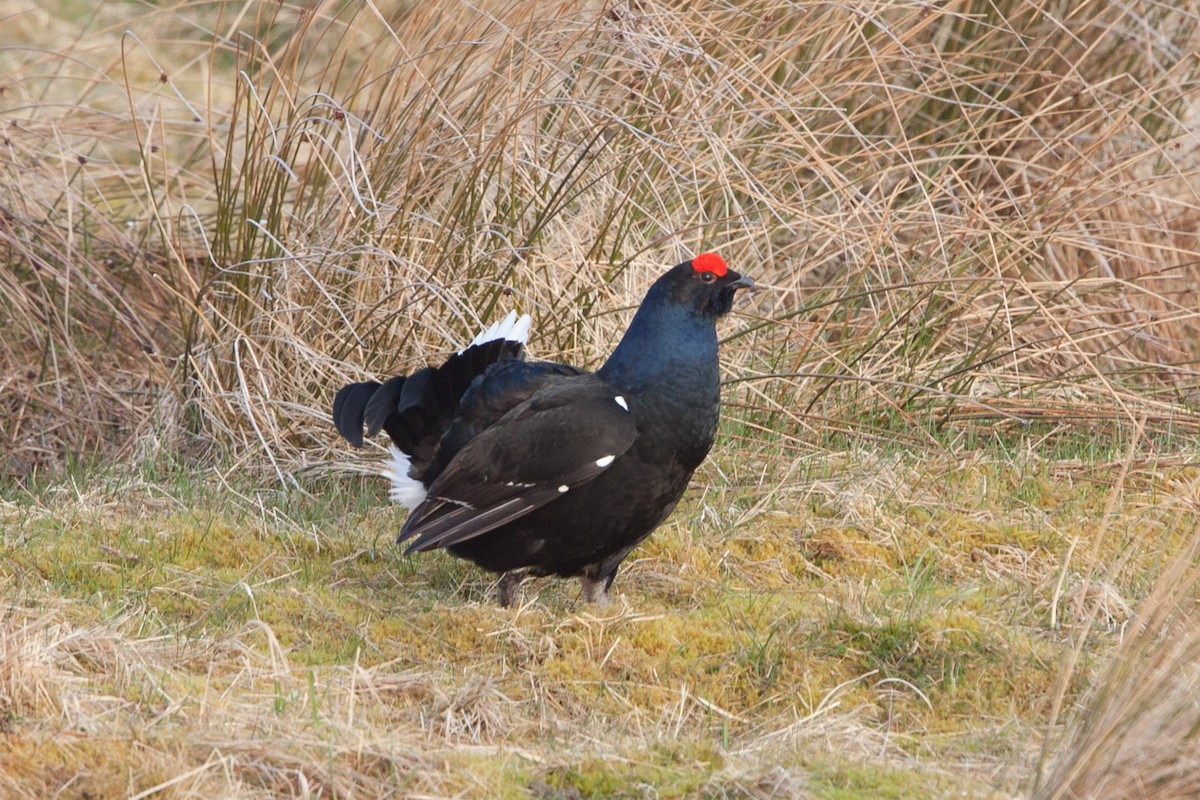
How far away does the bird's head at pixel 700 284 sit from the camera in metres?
3.94

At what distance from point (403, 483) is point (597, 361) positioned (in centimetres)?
104

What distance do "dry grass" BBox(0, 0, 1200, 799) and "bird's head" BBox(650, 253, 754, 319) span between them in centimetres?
71

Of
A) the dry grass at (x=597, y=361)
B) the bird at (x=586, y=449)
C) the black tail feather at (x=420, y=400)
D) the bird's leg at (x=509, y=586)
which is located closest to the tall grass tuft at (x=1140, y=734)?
the dry grass at (x=597, y=361)

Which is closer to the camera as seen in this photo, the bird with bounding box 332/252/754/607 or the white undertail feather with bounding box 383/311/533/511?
the bird with bounding box 332/252/754/607

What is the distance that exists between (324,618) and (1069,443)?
8.52 feet

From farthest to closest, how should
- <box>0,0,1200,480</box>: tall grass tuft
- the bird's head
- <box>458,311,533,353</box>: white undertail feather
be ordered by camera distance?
<box>0,0,1200,480</box>: tall grass tuft < <box>458,311,533,353</box>: white undertail feather < the bird's head

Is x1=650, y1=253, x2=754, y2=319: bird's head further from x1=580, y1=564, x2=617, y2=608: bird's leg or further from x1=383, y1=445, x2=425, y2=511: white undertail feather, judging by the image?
x1=383, y1=445, x2=425, y2=511: white undertail feather

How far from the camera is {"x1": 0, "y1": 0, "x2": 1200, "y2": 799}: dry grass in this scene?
2.88 m

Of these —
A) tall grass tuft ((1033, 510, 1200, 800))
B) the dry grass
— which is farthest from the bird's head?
tall grass tuft ((1033, 510, 1200, 800))

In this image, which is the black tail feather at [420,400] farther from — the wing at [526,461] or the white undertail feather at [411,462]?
the wing at [526,461]

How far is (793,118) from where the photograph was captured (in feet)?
18.1

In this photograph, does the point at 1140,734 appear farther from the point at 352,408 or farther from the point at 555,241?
the point at 555,241

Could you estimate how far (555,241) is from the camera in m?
5.28

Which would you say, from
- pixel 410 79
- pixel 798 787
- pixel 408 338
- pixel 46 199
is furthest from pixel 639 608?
pixel 46 199
